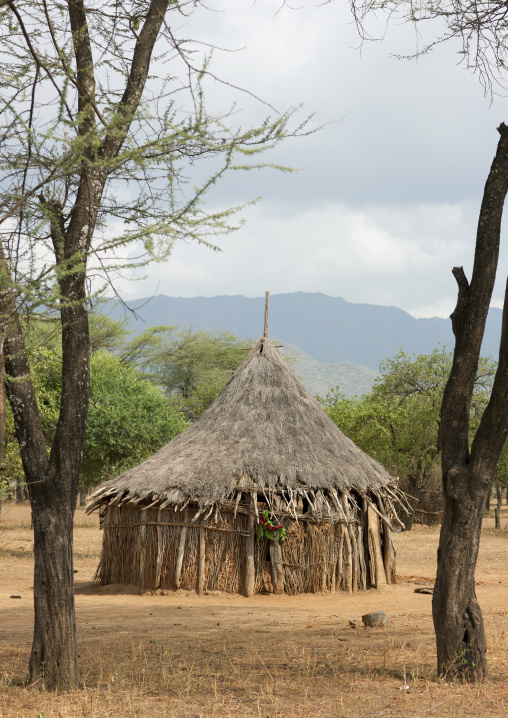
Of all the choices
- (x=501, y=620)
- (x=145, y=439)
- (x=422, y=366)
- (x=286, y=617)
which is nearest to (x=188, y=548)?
(x=286, y=617)

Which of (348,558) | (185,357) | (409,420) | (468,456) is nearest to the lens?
(468,456)

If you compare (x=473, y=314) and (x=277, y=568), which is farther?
(x=277, y=568)

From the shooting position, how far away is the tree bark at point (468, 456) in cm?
596

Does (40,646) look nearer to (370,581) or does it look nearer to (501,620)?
(501,620)

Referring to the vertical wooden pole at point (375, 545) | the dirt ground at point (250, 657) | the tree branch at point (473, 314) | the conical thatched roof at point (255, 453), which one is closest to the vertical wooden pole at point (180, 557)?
the dirt ground at point (250, 657)

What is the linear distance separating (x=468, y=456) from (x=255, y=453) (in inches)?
285

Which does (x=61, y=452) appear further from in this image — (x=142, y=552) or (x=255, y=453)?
(x=142, y=552)

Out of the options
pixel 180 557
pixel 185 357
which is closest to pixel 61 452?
pixel 180 557

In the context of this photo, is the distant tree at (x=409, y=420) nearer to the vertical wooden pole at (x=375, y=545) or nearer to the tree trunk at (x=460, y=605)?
the vertical wooden pole at (x=375, y=545)

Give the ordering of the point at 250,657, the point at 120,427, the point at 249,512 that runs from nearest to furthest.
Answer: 1. the point at 250,657
2. the point at 249,512
3. the point at 120,427

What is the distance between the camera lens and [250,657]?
747cm

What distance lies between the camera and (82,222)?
6.21 m

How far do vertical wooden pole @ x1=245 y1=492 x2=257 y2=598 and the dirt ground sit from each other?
29 cm

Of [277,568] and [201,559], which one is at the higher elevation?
[201,559]
